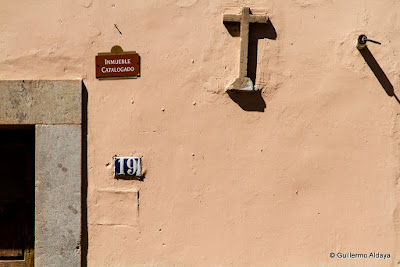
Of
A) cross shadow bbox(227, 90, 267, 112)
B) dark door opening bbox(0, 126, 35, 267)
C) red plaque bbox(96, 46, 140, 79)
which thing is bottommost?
dark door opening bbox(0, 126, 35, 267)

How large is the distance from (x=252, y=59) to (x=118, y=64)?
0.94 meters

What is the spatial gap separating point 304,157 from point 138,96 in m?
1.25

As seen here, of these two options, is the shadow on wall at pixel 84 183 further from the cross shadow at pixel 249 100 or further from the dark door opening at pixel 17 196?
the cross shadow at pixel 249 100

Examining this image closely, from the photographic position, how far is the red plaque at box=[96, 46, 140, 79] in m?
2.63

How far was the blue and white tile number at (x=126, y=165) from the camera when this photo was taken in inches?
104

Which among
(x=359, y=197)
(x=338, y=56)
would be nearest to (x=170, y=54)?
(x=338, y=56)

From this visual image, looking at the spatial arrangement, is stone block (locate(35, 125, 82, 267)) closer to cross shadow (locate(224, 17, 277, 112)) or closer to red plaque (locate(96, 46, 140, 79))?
red plaque (locate(96, 46, 140, 79))

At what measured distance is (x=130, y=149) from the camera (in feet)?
8.73

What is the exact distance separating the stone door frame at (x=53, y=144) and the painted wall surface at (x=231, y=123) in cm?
10

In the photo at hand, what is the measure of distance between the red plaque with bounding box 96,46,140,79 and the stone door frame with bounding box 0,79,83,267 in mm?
185

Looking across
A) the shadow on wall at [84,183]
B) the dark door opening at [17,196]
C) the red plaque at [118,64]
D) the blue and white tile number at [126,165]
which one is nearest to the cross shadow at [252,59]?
the red plaque at [118,64]

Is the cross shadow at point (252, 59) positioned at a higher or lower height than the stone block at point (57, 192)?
higher

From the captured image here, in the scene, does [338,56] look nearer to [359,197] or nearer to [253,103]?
[253,103]

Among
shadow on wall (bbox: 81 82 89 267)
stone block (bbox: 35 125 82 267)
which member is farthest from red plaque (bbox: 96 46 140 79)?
stone block (bbox: 35 125 82 267)
